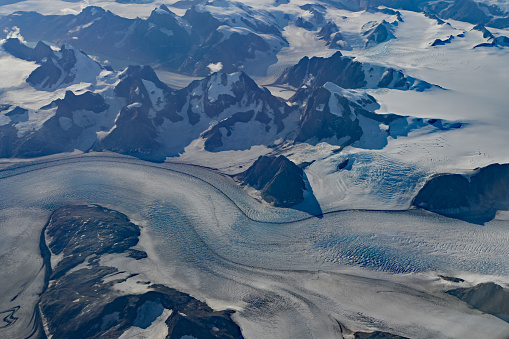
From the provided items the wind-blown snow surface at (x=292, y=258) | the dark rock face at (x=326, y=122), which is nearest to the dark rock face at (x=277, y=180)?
the wind-blown snow surface at (x=292, y=258)

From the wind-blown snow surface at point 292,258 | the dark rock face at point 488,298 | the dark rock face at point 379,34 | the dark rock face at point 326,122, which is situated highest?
the dark rock face at point 379,34

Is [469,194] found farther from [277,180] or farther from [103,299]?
[103,299]

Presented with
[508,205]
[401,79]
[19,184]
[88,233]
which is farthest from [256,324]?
[401,79]

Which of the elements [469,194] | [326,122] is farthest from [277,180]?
[469,194]

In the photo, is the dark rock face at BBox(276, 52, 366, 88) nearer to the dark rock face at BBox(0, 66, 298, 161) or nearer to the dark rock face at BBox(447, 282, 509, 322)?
the dark rock face at BBox(0, 66, 298, 161)

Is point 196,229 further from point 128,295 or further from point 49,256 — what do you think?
point 49,256

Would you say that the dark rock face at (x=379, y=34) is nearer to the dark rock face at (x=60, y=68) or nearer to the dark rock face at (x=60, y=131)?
the dark rock face at (x=60, y=68)
